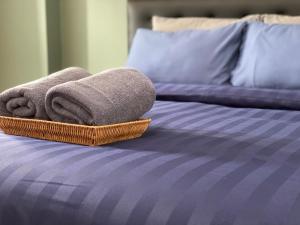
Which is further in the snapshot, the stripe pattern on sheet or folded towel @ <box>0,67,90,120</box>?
folded towel @ <box>0,67,90,120</box>

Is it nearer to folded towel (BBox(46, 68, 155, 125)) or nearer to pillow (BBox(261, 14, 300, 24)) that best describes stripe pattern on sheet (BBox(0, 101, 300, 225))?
folded towel (BBox(46, 68, 155, 125))

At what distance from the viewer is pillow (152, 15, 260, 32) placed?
240 cm

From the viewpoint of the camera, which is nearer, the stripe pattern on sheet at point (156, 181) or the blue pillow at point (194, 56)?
the stripe pattern on sheet at point (156, 181)

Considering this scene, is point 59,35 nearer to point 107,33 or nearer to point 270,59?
point 107,33

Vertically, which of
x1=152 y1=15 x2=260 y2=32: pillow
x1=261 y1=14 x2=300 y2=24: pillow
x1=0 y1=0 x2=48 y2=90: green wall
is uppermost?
x1=261 y1=14 x2=300 y2=24: pillow

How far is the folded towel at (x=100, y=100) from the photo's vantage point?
120cm

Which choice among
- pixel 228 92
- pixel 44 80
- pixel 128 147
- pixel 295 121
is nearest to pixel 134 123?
pixel 128 147

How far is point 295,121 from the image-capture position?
1.53m

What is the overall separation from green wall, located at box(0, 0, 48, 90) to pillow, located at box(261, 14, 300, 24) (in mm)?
1393

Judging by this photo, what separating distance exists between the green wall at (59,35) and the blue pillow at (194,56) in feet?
2.33

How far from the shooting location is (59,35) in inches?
124

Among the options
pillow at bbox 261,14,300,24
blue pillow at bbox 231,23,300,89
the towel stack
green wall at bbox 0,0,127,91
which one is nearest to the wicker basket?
the towel stack

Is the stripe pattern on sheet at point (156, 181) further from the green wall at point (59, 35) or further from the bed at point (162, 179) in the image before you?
the green wall at point (59, 35)

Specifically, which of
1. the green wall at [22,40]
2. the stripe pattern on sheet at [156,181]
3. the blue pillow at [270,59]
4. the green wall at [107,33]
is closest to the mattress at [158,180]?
the stripe pattern on sheet at [156,181]
